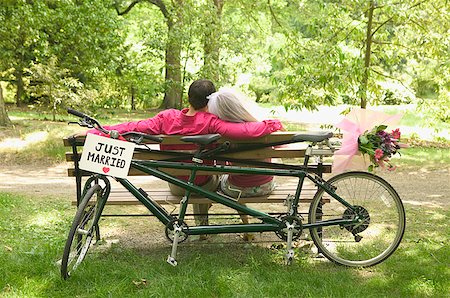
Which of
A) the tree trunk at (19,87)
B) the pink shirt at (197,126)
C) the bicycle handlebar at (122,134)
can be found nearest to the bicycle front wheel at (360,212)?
the pink shirt at (197,126)

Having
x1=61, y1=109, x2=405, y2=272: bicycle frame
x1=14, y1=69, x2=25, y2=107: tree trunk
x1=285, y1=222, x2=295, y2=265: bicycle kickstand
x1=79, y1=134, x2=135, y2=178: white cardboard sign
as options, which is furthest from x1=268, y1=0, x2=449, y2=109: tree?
x1=14, y1=69, x2=25, y2=107: tree trunk

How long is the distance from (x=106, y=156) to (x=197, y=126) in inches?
31.3

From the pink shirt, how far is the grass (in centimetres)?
74

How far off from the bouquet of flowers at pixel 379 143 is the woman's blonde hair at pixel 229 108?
863 mm

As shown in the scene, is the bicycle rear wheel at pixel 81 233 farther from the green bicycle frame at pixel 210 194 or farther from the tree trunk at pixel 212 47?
the tree trunk at pixel 212 47

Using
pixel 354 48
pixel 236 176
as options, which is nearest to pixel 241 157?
pixel 236 176

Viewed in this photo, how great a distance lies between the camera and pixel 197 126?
4852mm

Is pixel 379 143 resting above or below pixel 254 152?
above

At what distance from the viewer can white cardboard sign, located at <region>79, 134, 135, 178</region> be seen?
14.4 feet

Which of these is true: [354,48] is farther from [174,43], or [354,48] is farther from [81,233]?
[81,233]

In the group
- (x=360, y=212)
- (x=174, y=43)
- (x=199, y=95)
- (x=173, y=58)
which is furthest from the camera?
(x=173, y=58)

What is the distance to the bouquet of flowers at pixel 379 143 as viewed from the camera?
15.6ft

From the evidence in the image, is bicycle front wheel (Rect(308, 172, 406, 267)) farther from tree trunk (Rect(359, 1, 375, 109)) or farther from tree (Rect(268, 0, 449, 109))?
tree trunk (Rect(359, 1, 375, 109))

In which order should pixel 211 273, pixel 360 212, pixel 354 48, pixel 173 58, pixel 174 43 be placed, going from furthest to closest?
1. pixel 173 58
2. pixel 174 43
3. pixel 354 48
4. pixel 360 212
5. pixel 211 273
